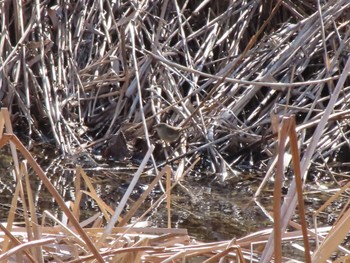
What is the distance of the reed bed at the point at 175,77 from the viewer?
3.17m

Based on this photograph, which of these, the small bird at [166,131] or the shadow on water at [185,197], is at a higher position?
the small bird at [166,131]

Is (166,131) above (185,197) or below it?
above

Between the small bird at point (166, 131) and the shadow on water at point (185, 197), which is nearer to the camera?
the shadow on water at point (185, 197)

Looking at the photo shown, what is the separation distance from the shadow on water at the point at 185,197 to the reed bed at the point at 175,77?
3.2 inches

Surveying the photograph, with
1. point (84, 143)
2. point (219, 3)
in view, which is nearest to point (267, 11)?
point (219, 3)

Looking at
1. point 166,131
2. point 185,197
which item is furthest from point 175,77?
point 185,197

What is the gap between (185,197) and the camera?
280 cm

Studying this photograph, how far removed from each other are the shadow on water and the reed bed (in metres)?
0.08

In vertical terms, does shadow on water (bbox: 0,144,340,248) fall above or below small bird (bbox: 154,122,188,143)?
below

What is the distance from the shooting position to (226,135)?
3201mm

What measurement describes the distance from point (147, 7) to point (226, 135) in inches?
29.8

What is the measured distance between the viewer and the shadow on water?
2.53 m

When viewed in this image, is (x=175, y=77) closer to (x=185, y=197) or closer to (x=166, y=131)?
(x=166, y=131)

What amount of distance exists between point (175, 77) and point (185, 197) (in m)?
0.82
